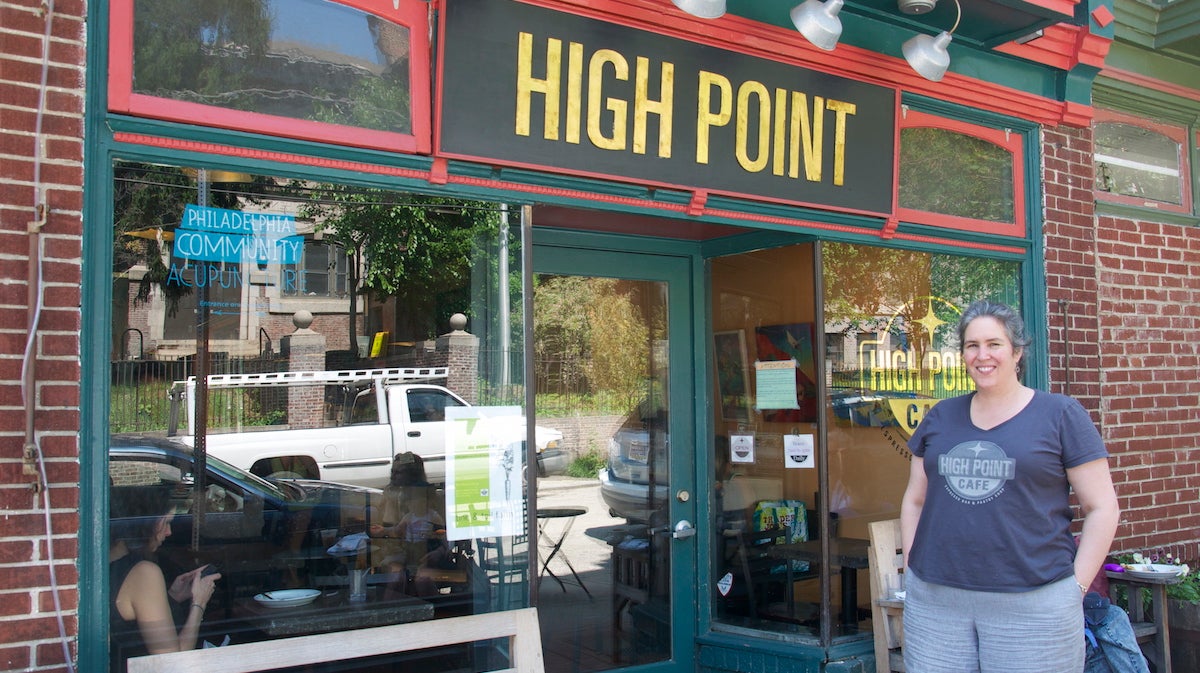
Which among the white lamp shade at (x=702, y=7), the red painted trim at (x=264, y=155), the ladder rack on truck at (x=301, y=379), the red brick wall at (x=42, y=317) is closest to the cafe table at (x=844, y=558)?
the ladder rack on truck at (x=301, y=379)

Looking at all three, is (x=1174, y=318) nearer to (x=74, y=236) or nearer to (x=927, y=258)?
(x=927, y=258)

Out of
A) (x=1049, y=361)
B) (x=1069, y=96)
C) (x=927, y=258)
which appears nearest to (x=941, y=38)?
(x=927, y=258)

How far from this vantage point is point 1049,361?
5914 millimetres

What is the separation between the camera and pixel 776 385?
553 cm

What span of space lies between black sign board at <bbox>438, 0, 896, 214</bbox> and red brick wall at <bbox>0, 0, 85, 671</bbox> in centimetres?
135

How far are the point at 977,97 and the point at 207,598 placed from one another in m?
5.04

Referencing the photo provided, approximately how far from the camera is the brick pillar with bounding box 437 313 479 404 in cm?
416

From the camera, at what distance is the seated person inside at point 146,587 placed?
10.7 feet

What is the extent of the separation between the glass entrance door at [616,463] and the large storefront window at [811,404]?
0.30 m

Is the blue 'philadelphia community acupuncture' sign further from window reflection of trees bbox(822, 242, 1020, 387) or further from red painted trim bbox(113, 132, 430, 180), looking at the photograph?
window reflection of trees bbox(822, 242, 1020, 387)

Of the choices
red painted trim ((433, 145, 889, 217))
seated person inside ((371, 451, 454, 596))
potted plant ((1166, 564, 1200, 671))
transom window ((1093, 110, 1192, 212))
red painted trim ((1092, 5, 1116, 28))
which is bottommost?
potted plant ((1166, 564, 1200, 671))

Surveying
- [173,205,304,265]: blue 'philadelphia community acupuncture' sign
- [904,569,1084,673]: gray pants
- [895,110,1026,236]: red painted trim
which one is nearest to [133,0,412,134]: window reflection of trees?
[173,205,304,265]: blue 'philadelphia community acupuncture' sign

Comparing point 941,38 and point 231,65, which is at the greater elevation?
point 941,38

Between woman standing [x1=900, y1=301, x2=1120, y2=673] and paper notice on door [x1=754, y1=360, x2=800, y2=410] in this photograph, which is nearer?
woman standing [x1=900, y1=301, x2=1120, y2=673]
